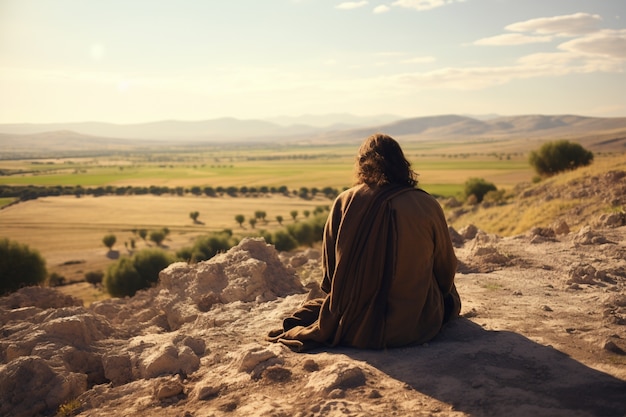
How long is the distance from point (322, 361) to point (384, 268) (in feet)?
3.33

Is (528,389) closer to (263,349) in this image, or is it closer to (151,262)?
(263,349)

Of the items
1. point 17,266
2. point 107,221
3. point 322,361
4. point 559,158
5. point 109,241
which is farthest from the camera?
point 107,221

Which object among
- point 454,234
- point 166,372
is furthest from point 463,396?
point 454,234

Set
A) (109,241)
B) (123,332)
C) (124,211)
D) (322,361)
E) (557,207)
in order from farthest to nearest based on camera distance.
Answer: (124,211) → (109,241) → (557,207) → (123,332) → (322,361)

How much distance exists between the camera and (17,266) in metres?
20.5

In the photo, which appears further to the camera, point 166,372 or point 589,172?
point 589,172

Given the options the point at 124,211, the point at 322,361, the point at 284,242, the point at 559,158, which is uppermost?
the point at 559,158

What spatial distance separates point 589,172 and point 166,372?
798 inches

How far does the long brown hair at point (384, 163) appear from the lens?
4.63 meters

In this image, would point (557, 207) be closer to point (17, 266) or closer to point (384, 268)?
point (384, 268)

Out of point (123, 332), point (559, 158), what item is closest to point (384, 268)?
point (123, 332)

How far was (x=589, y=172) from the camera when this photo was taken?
2038cm

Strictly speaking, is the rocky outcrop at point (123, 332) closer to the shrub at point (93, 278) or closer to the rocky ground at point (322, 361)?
the rocky ground at point (322, 361)

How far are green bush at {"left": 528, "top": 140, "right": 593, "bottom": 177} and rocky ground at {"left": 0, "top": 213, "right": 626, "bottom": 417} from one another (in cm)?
2566
